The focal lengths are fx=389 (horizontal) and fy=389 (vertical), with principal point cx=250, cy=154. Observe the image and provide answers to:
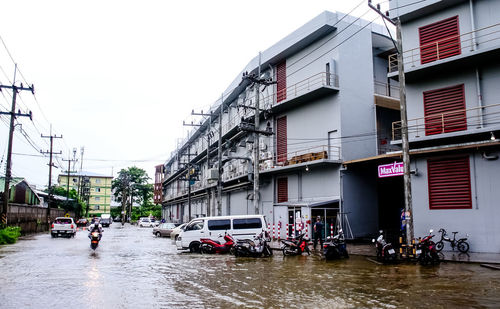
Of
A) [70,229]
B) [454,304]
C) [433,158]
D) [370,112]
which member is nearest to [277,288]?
[454,304]

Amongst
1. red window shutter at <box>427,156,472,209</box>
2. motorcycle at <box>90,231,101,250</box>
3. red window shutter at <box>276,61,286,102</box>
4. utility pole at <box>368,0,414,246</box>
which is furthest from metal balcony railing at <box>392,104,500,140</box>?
motorcycle at <box>90,231,101,250</box>

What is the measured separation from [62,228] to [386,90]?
2943 cm

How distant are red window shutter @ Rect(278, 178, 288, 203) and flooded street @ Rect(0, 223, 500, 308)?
48.2 feet

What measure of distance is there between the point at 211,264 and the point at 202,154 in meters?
39.9

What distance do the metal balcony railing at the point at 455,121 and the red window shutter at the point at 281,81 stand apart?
12.6 metres

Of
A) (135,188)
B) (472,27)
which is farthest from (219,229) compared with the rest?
(135,188)

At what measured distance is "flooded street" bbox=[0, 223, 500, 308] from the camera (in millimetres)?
8328

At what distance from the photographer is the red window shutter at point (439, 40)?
64.3 ft

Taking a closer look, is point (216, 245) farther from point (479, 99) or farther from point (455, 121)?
point (479, 99)

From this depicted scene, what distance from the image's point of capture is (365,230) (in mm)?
26297

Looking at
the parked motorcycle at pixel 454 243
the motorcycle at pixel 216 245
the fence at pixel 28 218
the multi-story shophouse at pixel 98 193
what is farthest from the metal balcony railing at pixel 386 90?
the multi-story shophouse at pixel 98 193

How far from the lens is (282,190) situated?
3094 cm

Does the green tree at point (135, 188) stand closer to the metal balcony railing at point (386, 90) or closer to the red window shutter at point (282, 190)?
the red window shutter at point (282, 190)

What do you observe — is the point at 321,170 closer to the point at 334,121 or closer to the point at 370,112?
the point at 334,121
